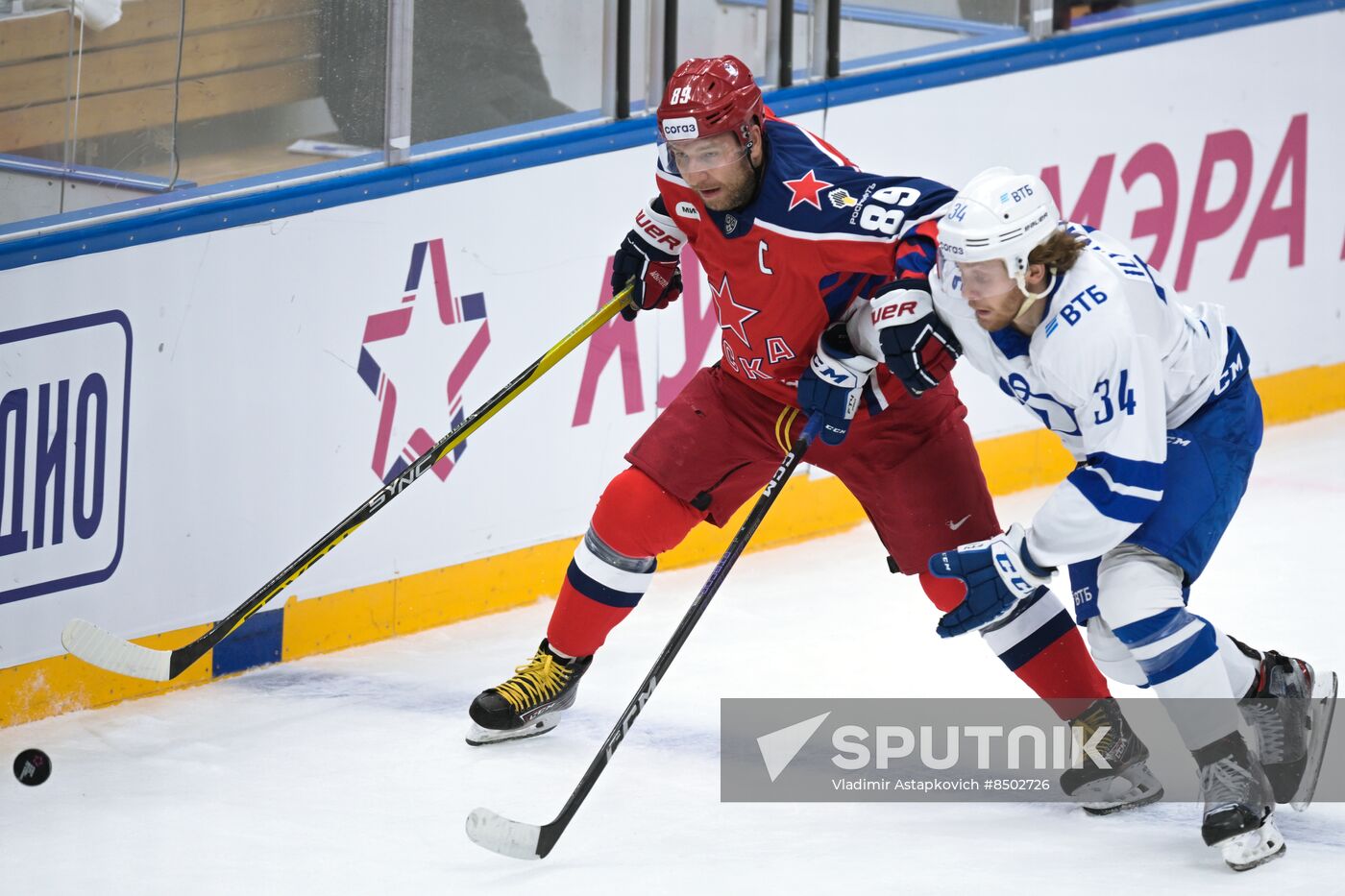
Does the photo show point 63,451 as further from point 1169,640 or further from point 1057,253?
point 1169,640

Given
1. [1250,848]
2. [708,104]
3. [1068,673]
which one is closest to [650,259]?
[708,104]

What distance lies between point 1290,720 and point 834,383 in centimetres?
93

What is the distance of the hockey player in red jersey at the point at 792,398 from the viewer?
133 inches

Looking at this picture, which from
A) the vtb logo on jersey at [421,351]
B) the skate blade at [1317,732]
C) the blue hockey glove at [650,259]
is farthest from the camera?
the vtb logo on jersey at [421,351]

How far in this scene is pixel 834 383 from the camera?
11.1ft

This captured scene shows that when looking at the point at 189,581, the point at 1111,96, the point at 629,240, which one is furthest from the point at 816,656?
the point at 1111,96

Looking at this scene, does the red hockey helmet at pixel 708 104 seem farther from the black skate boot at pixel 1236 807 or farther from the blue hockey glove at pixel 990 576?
the black skate boot at pixel 1236 807

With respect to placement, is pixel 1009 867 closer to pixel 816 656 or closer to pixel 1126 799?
pixel 1126 799

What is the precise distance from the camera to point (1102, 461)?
2.94m

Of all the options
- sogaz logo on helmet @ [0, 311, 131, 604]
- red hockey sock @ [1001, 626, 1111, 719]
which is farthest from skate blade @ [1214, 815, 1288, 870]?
sogaz logo on helmet @ [0, 311, 131, 604]

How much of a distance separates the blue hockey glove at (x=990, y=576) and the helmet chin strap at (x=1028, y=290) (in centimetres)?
34

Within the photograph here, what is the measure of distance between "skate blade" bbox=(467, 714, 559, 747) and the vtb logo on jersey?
790mm

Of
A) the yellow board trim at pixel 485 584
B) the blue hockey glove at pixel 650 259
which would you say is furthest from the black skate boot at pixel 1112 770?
the blue hockey glove at pixel 650 259

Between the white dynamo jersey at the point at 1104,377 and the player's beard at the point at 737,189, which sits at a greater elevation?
the player's beard at the point at 737,189
